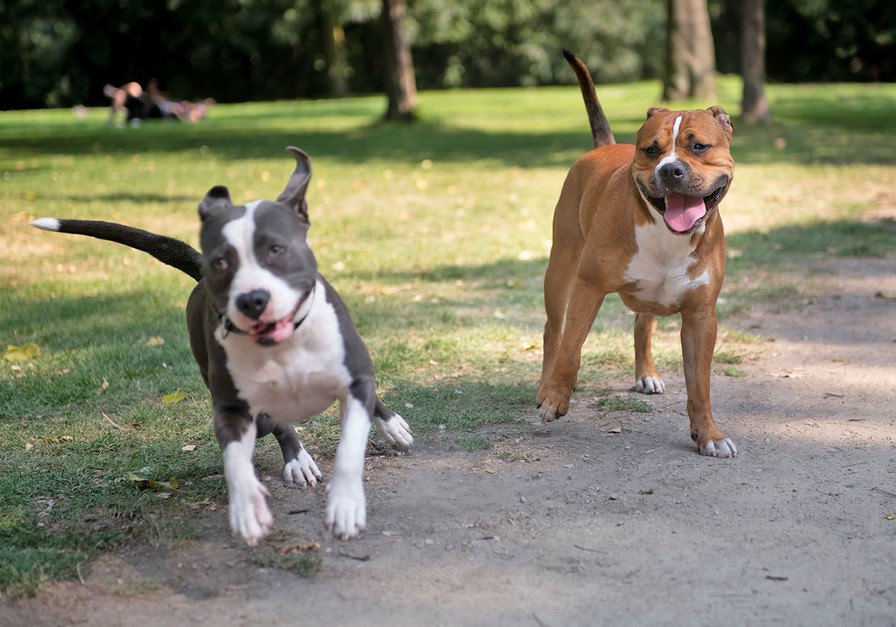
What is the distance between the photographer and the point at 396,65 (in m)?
23.2

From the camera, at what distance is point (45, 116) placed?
3391 centimetres

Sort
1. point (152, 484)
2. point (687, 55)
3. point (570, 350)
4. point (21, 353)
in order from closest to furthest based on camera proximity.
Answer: point (152, 484) < point (570, 350) < point (21, 353) < point (687, 55)

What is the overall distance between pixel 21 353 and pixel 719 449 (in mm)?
4345

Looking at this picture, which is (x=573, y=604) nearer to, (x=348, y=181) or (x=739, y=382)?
(x=739, y=382)

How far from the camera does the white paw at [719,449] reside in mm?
4871

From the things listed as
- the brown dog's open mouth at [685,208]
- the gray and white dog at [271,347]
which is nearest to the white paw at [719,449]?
the brown dog's open mouth at [685,208]

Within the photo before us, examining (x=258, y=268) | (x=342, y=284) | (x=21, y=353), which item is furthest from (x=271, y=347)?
(x=342, y=284)

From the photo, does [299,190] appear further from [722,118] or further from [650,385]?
[650,385]

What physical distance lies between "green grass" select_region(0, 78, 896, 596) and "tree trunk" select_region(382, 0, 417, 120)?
105 inches

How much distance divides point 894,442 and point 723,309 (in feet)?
9.09

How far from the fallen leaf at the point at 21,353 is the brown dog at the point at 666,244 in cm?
335

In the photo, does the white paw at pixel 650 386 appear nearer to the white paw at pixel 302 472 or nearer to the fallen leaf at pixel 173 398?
the white paw at pixel 302 472

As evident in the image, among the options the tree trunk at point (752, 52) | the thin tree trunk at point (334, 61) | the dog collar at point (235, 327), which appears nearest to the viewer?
the dog collar at point (235, 327)

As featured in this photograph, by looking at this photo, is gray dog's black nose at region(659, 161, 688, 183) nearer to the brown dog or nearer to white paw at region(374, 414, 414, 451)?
the brown dog
